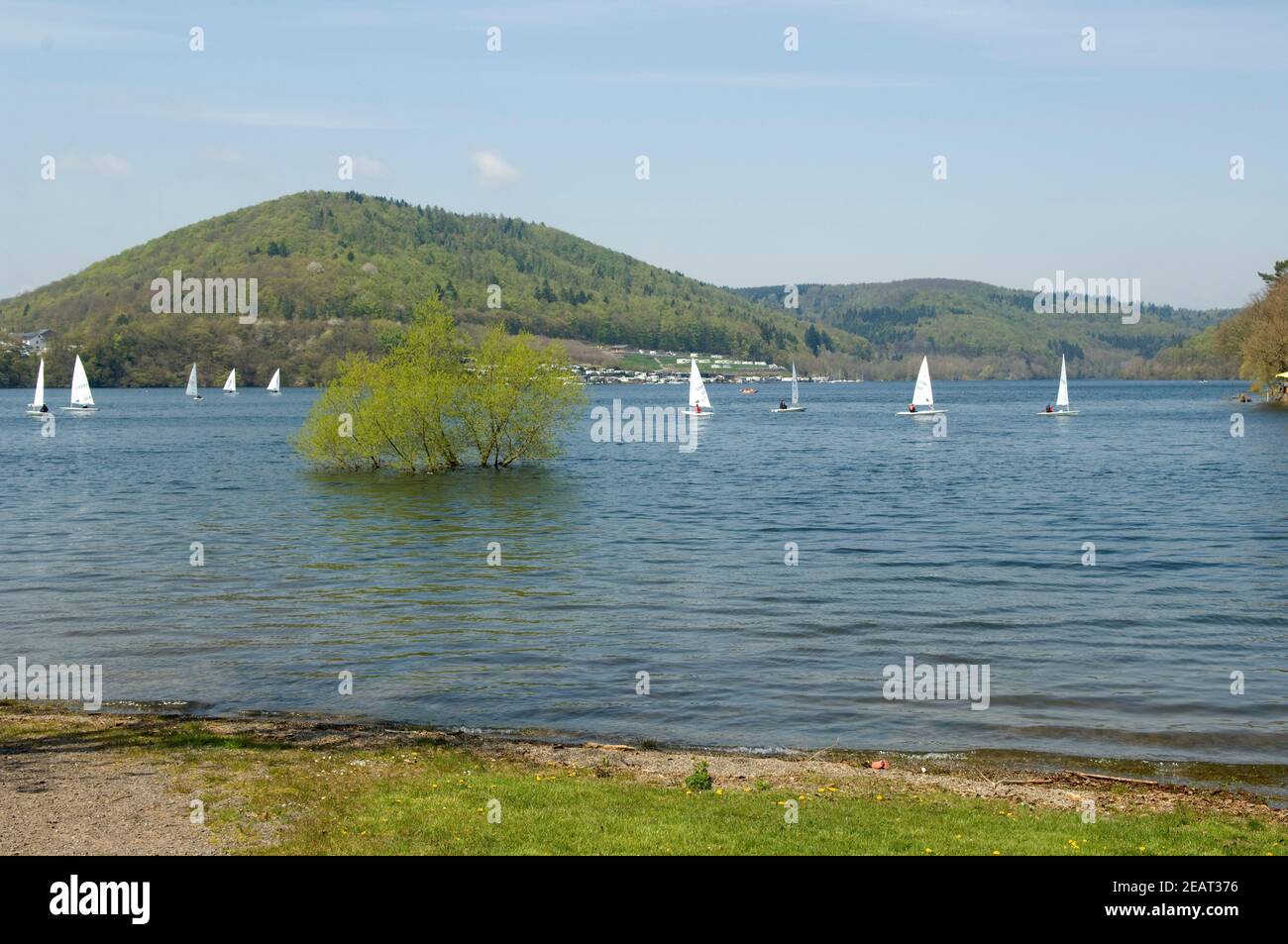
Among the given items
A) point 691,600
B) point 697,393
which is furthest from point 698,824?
point 697,393

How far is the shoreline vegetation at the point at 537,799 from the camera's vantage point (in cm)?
1205

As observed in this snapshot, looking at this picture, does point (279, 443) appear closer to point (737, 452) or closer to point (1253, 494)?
point (737, 452)

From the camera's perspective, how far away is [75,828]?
12.1 metres

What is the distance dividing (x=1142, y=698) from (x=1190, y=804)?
6.42 m

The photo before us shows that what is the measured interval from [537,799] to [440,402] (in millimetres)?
53315

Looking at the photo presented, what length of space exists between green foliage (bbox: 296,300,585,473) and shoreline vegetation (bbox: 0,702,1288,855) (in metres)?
48.0

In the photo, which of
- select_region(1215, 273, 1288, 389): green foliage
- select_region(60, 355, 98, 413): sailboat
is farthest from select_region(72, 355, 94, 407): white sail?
select_region(1215, 273, 1288, 389): green foliage

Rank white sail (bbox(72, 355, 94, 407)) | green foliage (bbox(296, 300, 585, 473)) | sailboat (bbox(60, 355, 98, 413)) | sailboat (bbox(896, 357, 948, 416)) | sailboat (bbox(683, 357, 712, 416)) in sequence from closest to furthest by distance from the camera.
→ green foliage (bbox(296, 300, 585, 473))
sailboat (bbox(896, 357, 948, 416))
sailboat (bbox(683, 357, 712, 416))
white sail (bbox(72, 355, 94, 407))
sailboat (bbox(60, 355, 98, 413))

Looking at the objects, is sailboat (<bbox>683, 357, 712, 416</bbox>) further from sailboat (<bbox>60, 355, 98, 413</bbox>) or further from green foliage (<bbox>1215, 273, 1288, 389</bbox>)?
sailboat (<bbox>60, 355, 98, 413</bbox>)

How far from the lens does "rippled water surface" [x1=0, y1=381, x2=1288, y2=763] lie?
803 inches

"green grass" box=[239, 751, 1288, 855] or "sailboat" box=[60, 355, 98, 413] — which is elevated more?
"sailboat" box=[60, 355, 98, 413]

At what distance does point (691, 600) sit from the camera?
30.9m
